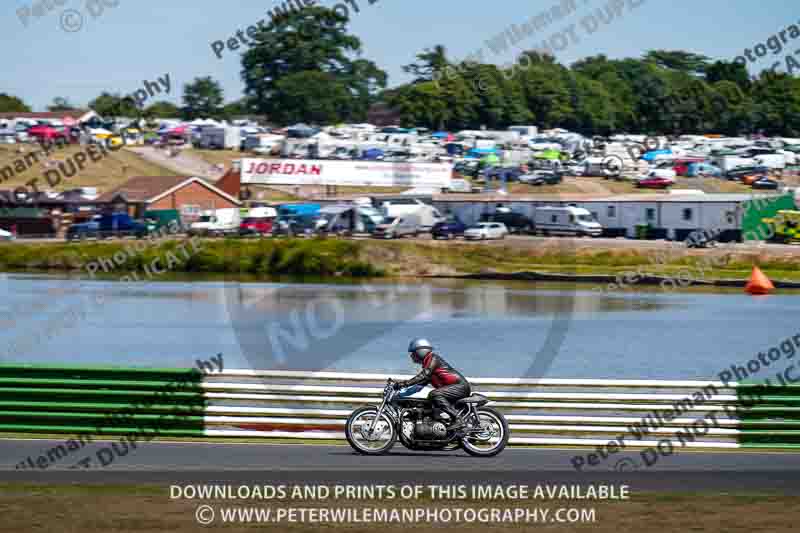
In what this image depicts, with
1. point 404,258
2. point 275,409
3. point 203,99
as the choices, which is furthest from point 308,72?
point 275,409

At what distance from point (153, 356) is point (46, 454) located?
16.0 m

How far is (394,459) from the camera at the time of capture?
13984mm

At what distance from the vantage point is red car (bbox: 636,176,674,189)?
74062mm

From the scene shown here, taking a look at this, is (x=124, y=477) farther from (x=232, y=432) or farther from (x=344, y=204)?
(x=344, y=204)

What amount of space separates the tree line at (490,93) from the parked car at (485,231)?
132 ft

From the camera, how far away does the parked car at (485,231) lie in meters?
61.4

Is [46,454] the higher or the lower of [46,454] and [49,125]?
the lower

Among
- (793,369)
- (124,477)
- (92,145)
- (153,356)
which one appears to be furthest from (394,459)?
(92,145)

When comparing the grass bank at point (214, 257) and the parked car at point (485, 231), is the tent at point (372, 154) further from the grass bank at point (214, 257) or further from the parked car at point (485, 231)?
the grass bank at point (214, 257)

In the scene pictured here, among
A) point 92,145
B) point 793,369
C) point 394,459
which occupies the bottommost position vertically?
point 793,369

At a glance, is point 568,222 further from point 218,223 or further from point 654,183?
point 218,223

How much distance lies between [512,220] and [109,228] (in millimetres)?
23273

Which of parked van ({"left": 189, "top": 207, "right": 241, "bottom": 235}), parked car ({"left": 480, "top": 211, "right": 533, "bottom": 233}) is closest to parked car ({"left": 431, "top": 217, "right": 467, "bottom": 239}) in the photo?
parked car ({"left": 480, "top": 211, "right": 533, "bottom": 233})

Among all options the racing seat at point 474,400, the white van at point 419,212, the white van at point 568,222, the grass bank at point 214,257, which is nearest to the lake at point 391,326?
the grass bank at point 214,257
